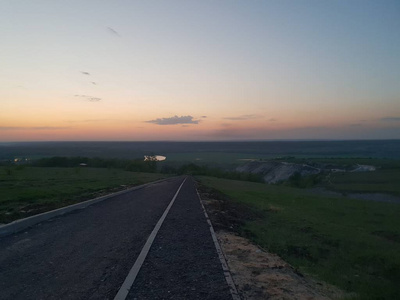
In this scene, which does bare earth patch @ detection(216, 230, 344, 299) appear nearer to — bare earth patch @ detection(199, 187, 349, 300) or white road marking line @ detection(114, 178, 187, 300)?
bare earth patch @ detection(199, 187, 349, 300)

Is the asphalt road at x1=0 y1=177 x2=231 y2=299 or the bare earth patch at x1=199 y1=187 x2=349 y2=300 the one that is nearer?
the asphalt road at x1=0 y1=177 x2=231 y2=299

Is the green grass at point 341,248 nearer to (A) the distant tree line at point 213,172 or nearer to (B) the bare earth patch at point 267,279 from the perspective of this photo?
(B) the bare earth patch at point 267,279

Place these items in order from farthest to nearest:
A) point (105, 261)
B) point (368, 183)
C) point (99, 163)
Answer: point (99, 163), point (368, 183), point (105, 261)

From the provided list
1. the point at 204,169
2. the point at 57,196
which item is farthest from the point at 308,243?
the point at 204,169

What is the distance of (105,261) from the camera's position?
752 cm

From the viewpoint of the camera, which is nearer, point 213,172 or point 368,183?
point 368,183

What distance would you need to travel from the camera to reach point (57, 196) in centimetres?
1878

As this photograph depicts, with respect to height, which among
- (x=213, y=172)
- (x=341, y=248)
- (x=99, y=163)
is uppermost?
(x=341, y=248)

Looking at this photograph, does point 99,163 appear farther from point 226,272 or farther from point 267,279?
point 267,279

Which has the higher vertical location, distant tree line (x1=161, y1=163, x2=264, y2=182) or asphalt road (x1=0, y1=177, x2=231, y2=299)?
asphalt road (x1=0, y1=177, x2=231, y2=299)

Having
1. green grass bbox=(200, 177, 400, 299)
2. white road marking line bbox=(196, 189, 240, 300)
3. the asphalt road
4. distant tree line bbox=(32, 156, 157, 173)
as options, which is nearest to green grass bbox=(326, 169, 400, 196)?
green grass bbox=(200, 177, 400, 299)

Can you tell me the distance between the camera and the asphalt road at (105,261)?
19.3 ft

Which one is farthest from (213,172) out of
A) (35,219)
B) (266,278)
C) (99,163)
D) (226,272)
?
(226,272)

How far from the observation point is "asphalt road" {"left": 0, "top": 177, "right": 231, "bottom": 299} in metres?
5.87
